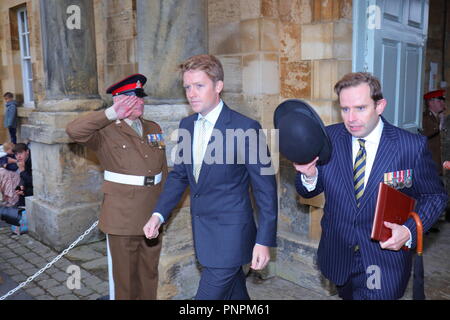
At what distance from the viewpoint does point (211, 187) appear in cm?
261

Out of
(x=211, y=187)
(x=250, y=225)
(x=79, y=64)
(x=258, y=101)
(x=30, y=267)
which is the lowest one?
(x=30, y=267)

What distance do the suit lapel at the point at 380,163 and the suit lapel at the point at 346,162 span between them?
70mm

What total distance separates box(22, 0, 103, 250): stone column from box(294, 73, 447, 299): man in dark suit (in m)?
3.83

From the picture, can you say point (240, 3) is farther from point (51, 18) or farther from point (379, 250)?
Answer: point (379, 250)

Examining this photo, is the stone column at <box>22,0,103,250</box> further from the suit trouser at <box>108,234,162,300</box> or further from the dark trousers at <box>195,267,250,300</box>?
the dark trousers at <box>195,267,250,300</box>

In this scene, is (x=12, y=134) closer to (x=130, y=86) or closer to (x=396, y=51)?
(x=130, y=86)

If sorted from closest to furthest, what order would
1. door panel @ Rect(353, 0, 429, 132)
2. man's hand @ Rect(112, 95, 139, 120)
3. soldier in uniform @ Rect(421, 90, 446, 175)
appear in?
man's hand @ Rect(112, 95, 139, 120) → door panel @ Rect(353, 0, 429, 132) → soldier in uniform @ Rect(421, 90, 446, 175)

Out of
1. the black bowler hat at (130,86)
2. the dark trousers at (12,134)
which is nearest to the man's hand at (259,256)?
the black bowler hat at (130,86)

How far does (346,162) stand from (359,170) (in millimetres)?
77

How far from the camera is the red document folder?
1.99m

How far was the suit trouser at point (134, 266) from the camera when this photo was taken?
3275 mm

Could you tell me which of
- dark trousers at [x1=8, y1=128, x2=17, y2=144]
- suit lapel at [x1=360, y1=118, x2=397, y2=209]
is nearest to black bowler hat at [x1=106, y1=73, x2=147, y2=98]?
suit lapel at [x1=360, y1=118, x2=397, y2=209]
